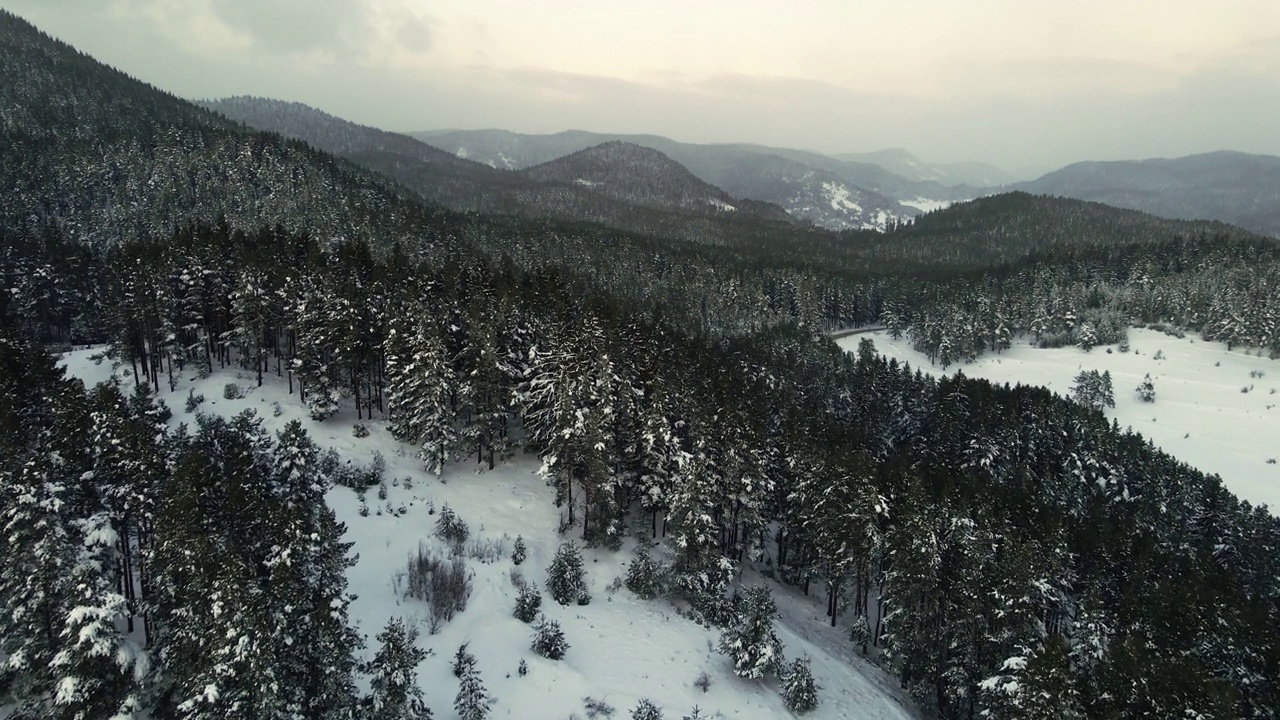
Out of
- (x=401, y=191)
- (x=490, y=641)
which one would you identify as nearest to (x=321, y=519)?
(x=490, y=641)

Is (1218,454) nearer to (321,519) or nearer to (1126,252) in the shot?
(321,519)

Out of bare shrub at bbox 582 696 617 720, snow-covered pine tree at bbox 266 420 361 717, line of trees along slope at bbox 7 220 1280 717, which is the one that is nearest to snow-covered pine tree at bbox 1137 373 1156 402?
line of trees along slope at bbox 7 220 1280 717

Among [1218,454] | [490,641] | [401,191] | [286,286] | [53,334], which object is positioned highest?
[401,191]

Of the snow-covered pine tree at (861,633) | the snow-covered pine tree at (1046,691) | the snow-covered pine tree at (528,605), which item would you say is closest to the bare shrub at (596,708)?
the snow-covered pine tree at (528,605)

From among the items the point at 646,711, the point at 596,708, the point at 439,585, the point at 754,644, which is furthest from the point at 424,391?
the point at 754,644

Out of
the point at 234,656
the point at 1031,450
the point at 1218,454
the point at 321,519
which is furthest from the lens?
→ the point at 1218,454

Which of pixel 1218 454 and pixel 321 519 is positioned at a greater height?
pixel 321 519
